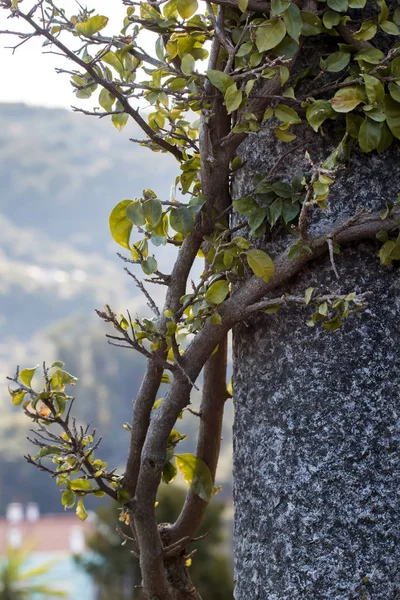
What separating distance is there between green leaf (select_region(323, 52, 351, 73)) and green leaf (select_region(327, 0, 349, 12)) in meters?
0.04

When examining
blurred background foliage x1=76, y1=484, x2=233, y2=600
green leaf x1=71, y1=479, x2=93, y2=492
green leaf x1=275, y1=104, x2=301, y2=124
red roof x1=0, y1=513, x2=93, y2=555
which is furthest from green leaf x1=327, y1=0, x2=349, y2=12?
red roof x1=0, y1=513, x2=93, y2=555

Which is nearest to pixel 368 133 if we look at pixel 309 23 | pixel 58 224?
pixel 309 23

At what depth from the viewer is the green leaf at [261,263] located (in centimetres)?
70

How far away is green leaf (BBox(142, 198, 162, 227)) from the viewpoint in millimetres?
731

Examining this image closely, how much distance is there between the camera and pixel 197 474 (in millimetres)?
886

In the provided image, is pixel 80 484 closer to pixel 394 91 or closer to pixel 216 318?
pixel 216 318

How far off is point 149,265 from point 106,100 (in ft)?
0.68

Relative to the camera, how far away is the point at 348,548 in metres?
0.67

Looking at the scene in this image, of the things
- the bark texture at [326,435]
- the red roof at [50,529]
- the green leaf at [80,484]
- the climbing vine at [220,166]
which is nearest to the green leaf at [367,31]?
the climbing vine at [220,166]

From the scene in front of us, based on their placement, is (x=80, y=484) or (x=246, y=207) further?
(x=80, y=484)

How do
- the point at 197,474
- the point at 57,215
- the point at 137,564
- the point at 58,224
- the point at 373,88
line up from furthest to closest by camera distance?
the point at 58,224 < the point at 57,215 < the point at 137,564 < the point at 197,474 < the point at 373,88

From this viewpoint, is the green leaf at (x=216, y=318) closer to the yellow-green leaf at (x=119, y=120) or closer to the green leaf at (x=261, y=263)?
the green leaf at (x=261, y=263)

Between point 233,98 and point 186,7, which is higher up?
point 186,7

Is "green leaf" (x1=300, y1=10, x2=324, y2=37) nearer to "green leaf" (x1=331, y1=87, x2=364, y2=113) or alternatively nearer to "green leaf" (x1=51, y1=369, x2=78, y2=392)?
"green leaf" (x1=331, y1=87, x2=364, y2=113)
